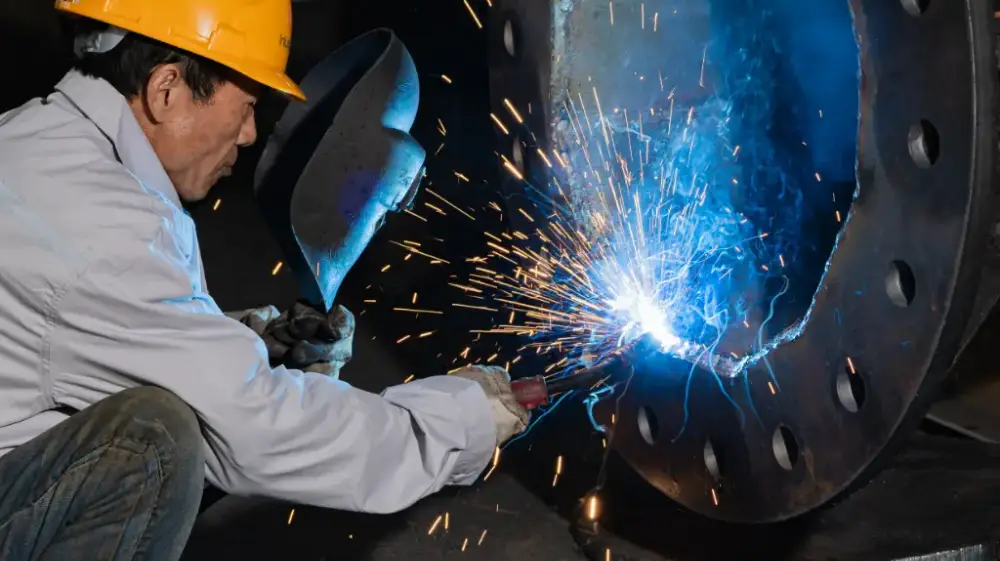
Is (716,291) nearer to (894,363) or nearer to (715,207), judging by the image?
(715,207)

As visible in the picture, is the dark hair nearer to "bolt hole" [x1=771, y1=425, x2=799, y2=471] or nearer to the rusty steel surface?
the rusty steel surface

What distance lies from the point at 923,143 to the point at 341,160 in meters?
0.98

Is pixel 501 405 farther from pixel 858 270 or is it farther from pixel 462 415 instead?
pixel 858 270

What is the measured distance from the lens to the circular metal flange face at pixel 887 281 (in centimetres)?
115

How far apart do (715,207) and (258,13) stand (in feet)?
3.08

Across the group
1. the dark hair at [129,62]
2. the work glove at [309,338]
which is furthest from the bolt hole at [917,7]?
the work glove at [309,338]

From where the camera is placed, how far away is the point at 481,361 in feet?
8.94

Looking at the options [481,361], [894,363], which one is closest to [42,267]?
[894,363]

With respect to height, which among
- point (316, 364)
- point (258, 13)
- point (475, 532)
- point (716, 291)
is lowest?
point (475, 532)

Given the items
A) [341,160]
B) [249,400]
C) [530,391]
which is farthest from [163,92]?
[530,391]

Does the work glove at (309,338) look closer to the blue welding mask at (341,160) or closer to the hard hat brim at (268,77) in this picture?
the blue welding mask at (341,160)

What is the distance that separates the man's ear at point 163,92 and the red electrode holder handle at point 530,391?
655 millimetres

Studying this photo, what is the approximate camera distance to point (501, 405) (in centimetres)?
152

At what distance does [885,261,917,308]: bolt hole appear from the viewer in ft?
4.07
